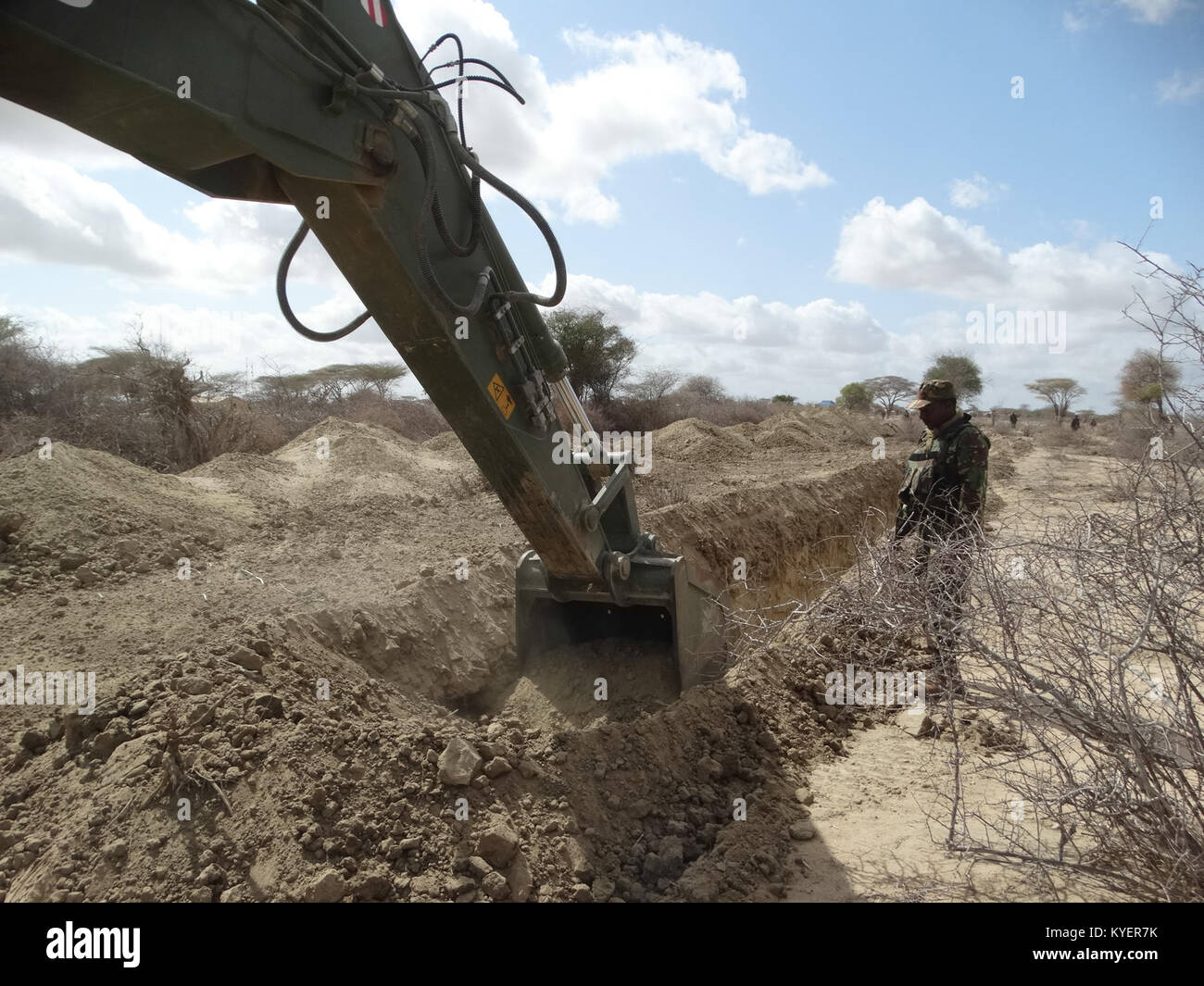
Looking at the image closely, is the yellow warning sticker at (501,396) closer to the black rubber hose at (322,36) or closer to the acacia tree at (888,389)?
the black rubber hose at (322,36)

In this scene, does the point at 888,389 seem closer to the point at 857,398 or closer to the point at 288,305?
the point at 857,398

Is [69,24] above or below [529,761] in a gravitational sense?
above

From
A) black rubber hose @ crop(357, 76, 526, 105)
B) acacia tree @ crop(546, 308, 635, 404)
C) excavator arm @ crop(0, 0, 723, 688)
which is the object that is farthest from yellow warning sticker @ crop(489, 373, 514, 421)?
acacia tree @ crop(546, 308, 635, 404)

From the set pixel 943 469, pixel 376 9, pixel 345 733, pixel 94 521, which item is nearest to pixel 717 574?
pixel 943 469

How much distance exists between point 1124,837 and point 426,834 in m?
2.56

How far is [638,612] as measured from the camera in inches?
196

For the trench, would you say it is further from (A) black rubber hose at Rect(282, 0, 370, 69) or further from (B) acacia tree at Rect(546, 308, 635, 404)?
(B) acacia tree at Rect(546, 308, 635, 404)

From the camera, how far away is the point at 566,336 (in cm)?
2697

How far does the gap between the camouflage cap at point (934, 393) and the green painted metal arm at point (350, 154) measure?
2.90 metres

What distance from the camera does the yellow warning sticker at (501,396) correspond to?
3471mm

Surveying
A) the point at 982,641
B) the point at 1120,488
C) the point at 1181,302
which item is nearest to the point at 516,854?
the point at 982,641

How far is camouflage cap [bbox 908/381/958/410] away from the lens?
5.87 m

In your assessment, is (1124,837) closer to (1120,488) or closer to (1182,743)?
(1182,743)

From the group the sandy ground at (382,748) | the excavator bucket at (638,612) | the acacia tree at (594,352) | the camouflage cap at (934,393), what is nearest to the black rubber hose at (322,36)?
the sandy ground at (382,748)
